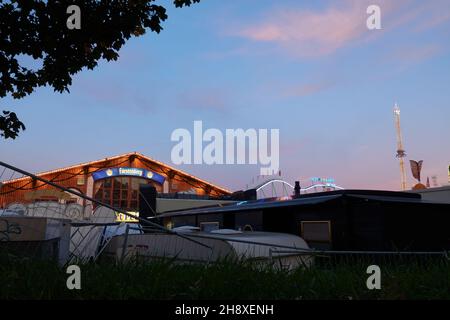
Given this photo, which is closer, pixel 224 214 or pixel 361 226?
pixel 361 226

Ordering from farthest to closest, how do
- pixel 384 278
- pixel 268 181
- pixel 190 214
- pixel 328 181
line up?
pixel 328 181, pixel 268 181, pixel 190 214, pixel 384 278

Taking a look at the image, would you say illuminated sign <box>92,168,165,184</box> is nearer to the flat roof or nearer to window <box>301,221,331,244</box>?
the flat roof

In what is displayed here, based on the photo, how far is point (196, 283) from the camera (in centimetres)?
387

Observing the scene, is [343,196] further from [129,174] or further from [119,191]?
[119,191]

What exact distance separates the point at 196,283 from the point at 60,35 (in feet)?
21.2

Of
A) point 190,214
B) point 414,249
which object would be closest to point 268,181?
point 190,214

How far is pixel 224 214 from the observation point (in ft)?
45.0

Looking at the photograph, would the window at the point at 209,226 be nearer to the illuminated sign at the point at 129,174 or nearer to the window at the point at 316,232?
the window at the point at 316,232

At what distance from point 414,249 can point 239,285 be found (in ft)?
24.1

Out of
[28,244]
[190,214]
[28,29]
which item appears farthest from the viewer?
[190,214]

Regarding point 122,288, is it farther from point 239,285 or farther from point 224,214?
point 224,214

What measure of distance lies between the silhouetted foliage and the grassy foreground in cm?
505

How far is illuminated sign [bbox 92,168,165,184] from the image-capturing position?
39906 mm
